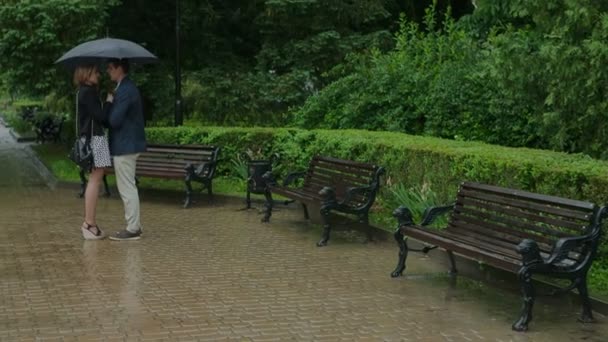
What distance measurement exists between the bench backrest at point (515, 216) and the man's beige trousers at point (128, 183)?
12.6 feet

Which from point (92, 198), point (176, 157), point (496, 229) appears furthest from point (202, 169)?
point (496, 229)

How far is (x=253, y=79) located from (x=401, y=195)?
842 centimetres

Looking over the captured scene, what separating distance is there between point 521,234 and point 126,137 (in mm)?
4714

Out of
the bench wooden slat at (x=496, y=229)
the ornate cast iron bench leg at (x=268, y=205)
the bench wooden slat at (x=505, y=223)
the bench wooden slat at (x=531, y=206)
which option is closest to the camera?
the bench wooden slat at (x=531, y=206)

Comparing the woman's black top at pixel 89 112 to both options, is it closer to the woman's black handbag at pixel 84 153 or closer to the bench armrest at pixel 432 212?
the woman's black handbag at pixel 84 153

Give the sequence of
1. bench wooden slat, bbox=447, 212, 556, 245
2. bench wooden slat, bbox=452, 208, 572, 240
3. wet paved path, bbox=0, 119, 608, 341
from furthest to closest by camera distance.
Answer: bench wooden slat, bbox=447, 212, 556, 245
bench wooden slat, bbox=452, 208, 572, 240
wet paved path, bbox=0, 119, 608, 341

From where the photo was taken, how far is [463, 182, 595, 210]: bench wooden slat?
614 centimetres

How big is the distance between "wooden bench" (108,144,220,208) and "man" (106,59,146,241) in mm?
2990

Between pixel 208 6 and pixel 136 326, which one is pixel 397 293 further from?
pixel 208 6

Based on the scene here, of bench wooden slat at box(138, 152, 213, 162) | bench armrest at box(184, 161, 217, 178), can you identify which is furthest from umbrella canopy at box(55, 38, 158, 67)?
bench wooden slat at box(138, 152, 213, 162)

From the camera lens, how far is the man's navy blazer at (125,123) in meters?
9.31

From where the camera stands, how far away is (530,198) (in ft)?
21.9

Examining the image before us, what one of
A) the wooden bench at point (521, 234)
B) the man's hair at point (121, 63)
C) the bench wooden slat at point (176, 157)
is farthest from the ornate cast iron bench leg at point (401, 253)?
the bench wooden slat at point (176, 157)

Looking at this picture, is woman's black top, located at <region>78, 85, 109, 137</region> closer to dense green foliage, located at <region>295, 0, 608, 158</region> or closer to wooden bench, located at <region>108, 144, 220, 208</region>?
wooden bench, located at <region>108, 144, 220, 208</region>
